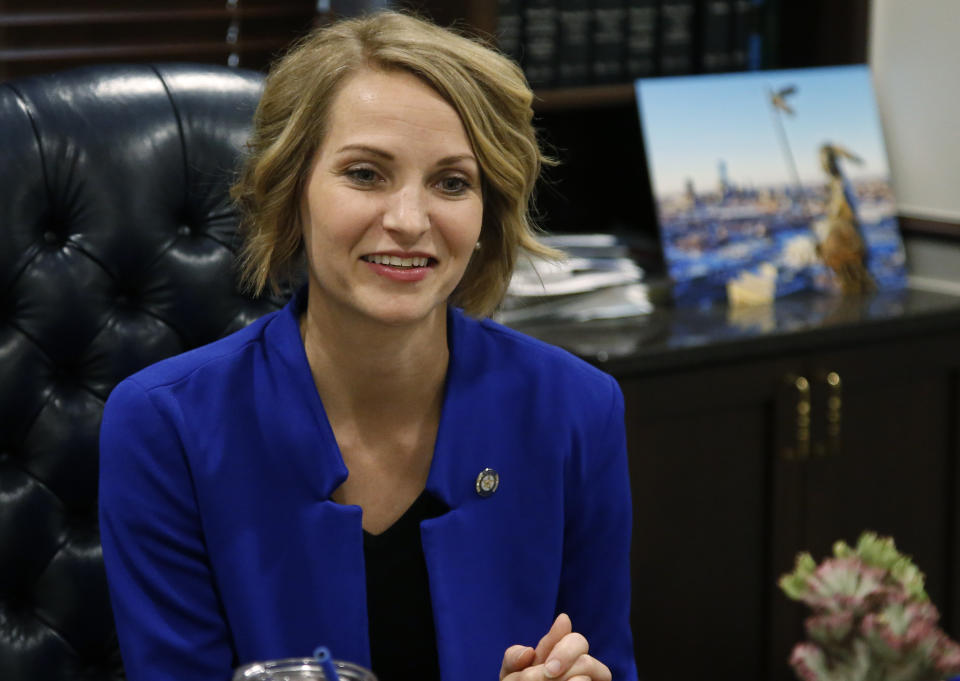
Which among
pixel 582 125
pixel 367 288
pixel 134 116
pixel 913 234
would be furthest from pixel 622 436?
pixel 913 234

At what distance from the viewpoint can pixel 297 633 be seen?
140 cm

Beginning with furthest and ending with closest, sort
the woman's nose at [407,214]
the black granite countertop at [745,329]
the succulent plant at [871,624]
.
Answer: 1. the black granite countertop at [745,329]
2. the woman's nose at [407,214]
3. the succulent plant at [871,624]

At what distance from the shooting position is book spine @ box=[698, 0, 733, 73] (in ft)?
9.36

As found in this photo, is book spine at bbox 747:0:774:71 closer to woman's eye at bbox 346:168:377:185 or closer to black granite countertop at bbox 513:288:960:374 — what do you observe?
black granite countertop at bbox 513:288:960:374

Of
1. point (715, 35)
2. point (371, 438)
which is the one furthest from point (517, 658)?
point (715, 35)

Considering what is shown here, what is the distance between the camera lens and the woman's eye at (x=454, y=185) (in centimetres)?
140

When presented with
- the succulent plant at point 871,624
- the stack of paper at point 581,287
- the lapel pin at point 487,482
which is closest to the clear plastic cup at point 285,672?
the succulent plant at point 871,624

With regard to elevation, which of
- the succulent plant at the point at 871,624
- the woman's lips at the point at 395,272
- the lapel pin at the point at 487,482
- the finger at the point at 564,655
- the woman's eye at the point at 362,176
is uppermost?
the woman's eye at the point at 362,176

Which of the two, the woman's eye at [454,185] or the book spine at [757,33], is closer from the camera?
the woman's eye at [454,185]

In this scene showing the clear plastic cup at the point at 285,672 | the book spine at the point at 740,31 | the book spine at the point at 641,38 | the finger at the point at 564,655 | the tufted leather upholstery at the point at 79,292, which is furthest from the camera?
the book spine at the point at 740,31

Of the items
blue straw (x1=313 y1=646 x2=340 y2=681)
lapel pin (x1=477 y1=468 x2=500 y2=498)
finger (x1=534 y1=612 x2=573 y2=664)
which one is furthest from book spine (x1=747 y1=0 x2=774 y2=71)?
blue straw (x1=313 y1=646 x2=340 y2=681)

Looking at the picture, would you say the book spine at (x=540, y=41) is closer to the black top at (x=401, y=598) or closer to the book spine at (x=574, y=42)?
the book spine at (x=574, y=42)

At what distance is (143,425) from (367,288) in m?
0.28

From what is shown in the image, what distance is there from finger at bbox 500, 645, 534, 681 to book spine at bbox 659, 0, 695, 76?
6.16ft
